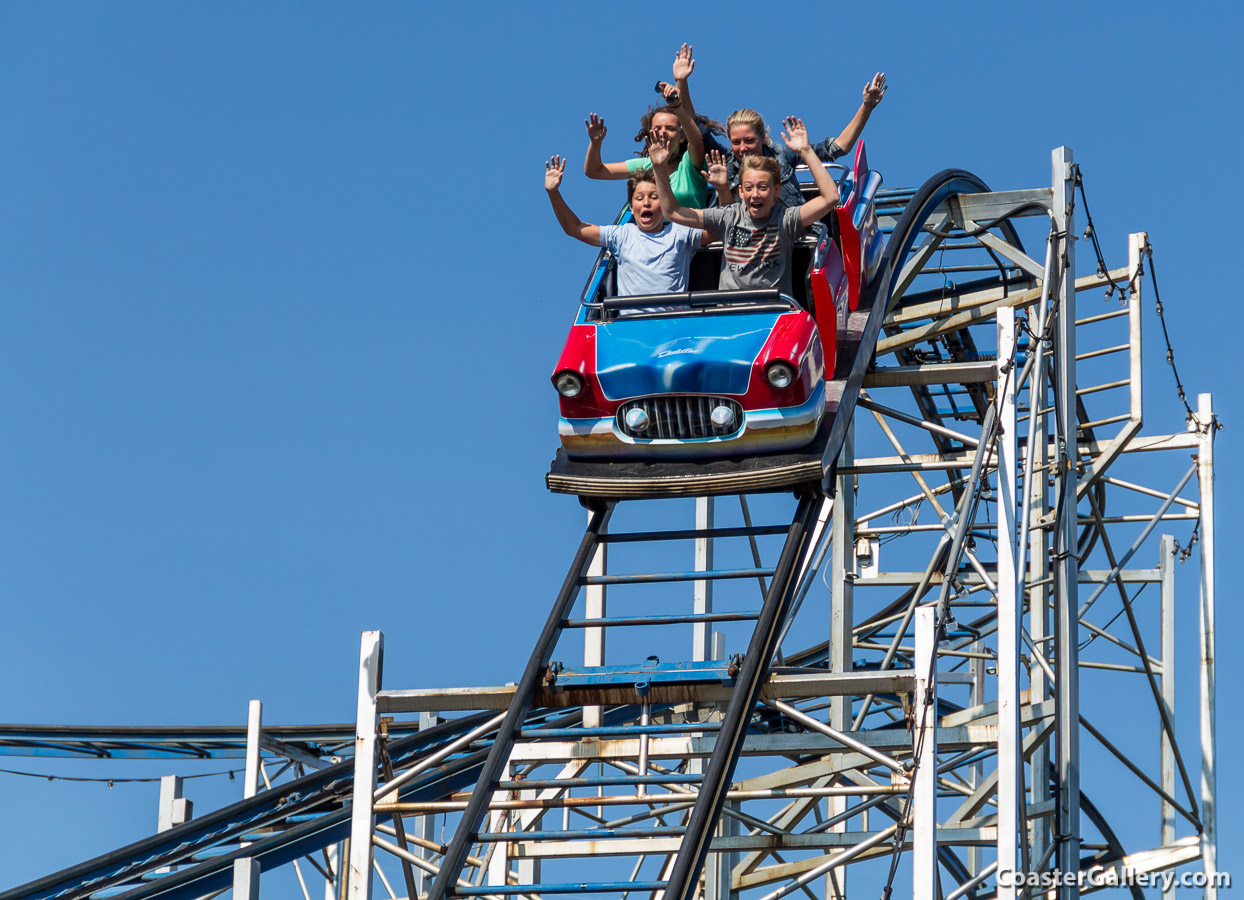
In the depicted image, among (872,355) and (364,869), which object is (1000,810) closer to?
(872,355)

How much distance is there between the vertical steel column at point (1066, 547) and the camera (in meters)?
12.0

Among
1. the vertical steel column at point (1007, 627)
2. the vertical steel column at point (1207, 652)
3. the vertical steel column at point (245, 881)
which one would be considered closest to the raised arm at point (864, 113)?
the vertical steel column at point (1007, 627)

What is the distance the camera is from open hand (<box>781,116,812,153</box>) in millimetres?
11047

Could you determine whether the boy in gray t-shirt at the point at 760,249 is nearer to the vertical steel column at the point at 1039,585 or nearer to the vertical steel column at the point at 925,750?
the vertical steel column at the point at 1039,585

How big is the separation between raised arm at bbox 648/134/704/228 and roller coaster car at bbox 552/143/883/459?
0.59 metres

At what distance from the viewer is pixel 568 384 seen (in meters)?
10.2

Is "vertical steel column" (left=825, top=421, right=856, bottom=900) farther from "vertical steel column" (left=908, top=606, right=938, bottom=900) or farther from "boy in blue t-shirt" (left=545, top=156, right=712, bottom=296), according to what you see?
"vertical steel column" (left=908, top=606, right=938, bottom=900)

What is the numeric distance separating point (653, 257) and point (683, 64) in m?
1.38

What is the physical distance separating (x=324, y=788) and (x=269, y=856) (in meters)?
1.48

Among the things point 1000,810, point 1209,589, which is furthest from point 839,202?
point 1209,589

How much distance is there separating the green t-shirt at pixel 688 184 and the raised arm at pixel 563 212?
26.4 inches

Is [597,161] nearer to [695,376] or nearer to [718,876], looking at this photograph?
[695,376]

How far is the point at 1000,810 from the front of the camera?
10.5m

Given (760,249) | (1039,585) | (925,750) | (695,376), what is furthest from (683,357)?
(1039,585)
